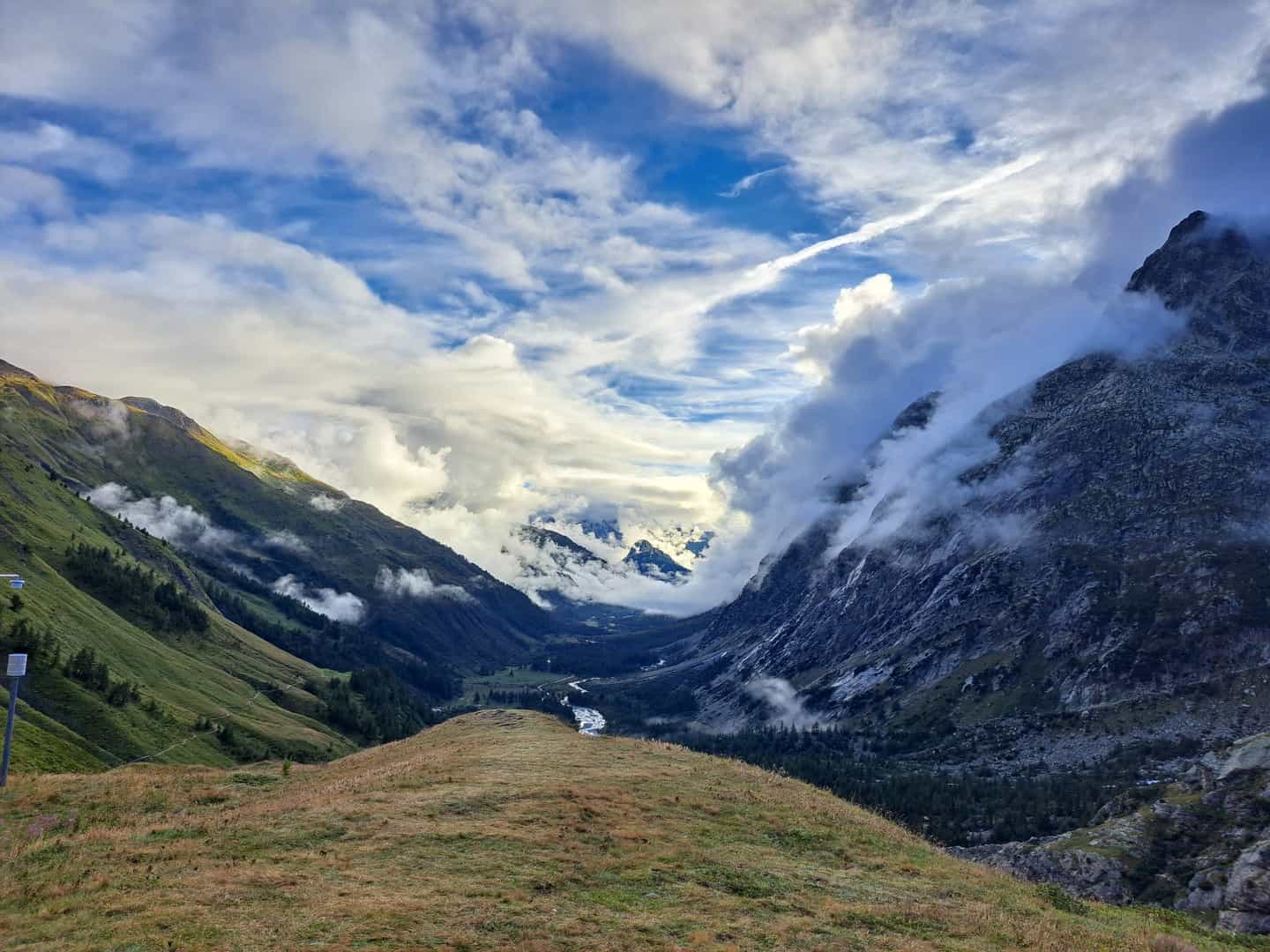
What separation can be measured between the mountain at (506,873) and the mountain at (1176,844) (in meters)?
52.2

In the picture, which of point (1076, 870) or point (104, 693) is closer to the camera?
point (1076, 870)

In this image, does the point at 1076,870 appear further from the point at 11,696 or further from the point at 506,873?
the point at 11,696

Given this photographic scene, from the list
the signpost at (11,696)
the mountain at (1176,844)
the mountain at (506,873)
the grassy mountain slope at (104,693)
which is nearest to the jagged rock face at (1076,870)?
the mountain at (1176,844)

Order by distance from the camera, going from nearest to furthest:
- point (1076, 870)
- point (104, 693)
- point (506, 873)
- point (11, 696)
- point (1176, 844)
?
point (506, 873)
point (11, 696)
point (1176, 844)
point (1076, 870)
point (104, 693)

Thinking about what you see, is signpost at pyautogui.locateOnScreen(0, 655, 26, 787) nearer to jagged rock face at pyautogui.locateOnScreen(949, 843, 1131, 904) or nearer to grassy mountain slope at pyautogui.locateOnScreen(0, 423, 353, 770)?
grassy mountain slope at pyautogui.locateOnScreen(0, 423, 353, 770)

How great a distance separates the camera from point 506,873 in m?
28.9

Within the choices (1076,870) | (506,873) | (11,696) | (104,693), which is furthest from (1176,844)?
(104,693)

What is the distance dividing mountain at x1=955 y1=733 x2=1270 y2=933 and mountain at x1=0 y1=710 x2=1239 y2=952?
171 ft

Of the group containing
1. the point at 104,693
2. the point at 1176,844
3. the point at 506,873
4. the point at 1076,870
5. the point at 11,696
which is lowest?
the point at 104,693

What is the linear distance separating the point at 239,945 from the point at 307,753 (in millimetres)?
148746

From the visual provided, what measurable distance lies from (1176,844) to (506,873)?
3903 inches

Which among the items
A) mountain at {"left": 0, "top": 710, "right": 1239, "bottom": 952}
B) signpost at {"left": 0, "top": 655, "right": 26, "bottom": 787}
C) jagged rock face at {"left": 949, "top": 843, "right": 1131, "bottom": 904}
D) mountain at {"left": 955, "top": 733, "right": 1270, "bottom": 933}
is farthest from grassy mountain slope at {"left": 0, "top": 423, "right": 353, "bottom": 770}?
mountain at {"left": 955, "top": 733, "right": 1270, "bottom": 933}

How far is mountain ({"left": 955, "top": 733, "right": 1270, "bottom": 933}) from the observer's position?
77438 millimetres

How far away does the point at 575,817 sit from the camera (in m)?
36.4
